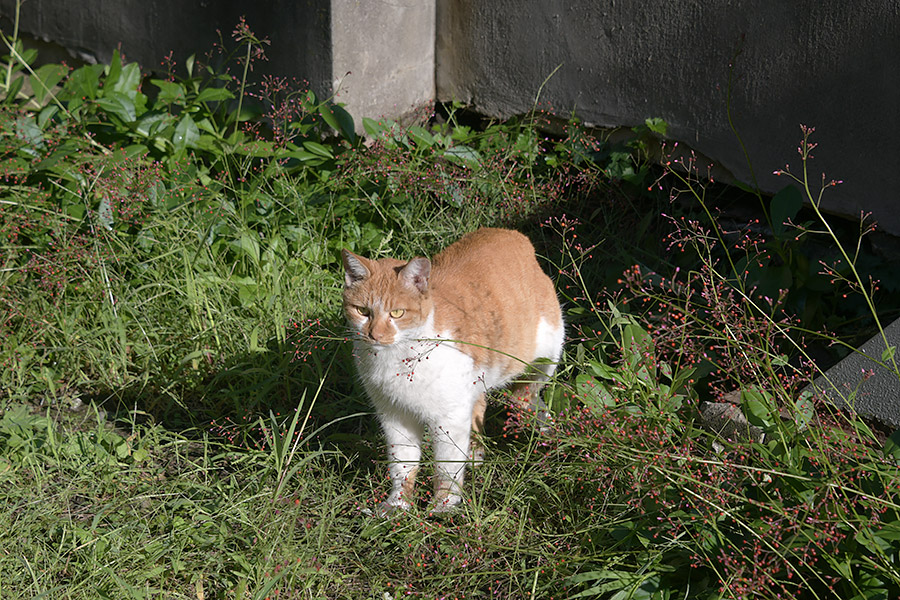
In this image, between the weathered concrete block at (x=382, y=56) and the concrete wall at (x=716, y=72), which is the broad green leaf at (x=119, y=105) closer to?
the weathered concrete block at (x=382, y=56)

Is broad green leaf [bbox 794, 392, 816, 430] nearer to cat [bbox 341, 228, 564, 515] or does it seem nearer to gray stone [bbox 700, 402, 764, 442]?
gray stone [bbox 700, 402, 764, 442]

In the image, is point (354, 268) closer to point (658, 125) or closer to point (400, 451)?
point (400, 451)


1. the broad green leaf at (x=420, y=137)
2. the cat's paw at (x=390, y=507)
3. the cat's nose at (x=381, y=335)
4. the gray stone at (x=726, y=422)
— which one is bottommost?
the cat's paw at (x=390, y=507)

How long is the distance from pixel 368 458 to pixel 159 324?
124 cm

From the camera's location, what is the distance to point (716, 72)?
3777 mm

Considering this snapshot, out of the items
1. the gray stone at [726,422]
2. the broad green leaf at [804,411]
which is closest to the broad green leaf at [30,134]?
the gray stone at [726,422]

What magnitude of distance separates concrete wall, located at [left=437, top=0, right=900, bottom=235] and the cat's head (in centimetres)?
202

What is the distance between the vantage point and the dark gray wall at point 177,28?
14.2ft

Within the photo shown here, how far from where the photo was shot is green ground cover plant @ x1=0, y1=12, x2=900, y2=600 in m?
2.16

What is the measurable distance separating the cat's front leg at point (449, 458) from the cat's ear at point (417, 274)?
0.47 meters

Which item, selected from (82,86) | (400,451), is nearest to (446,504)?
(400,451)

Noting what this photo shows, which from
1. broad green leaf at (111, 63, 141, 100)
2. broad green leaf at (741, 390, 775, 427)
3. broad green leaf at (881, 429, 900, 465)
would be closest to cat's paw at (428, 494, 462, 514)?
broad green leaf at (741, 390, 775, 427)

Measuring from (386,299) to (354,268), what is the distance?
0.17 meters

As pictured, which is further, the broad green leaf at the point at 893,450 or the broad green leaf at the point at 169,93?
the broad green leaf at the point at 169,93
